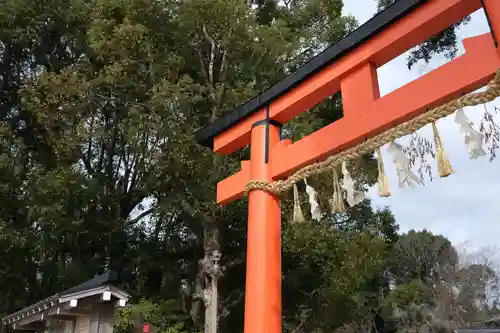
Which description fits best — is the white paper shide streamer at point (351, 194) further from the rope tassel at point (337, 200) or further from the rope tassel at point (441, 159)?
the rope tassel at point (441, 159)

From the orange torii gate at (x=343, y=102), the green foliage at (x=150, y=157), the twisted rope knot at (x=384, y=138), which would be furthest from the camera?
the green foliage at (x=150, y=157)

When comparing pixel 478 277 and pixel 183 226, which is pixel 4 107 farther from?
pixel 478 277

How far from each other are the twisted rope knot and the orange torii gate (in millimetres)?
→ 34

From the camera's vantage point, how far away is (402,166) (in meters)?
2.43

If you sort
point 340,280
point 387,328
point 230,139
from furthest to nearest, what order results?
1. point 387,328
2. point 340,280
3. point 230,139

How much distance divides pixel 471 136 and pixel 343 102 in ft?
2.51

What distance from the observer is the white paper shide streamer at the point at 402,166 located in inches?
94.8

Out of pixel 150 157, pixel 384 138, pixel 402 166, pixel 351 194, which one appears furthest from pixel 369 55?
pixel 150 157

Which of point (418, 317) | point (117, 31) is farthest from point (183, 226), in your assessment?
point (418, 317)

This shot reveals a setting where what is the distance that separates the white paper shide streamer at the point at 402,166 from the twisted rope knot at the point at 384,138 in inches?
2.9

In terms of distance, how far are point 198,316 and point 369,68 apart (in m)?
8.57

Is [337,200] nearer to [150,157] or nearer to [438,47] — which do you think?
[438,47]

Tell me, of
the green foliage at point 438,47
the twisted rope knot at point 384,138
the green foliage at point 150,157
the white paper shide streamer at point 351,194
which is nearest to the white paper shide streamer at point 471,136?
the twisted rope knot at point 384,138

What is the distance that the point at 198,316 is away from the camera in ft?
33.0
